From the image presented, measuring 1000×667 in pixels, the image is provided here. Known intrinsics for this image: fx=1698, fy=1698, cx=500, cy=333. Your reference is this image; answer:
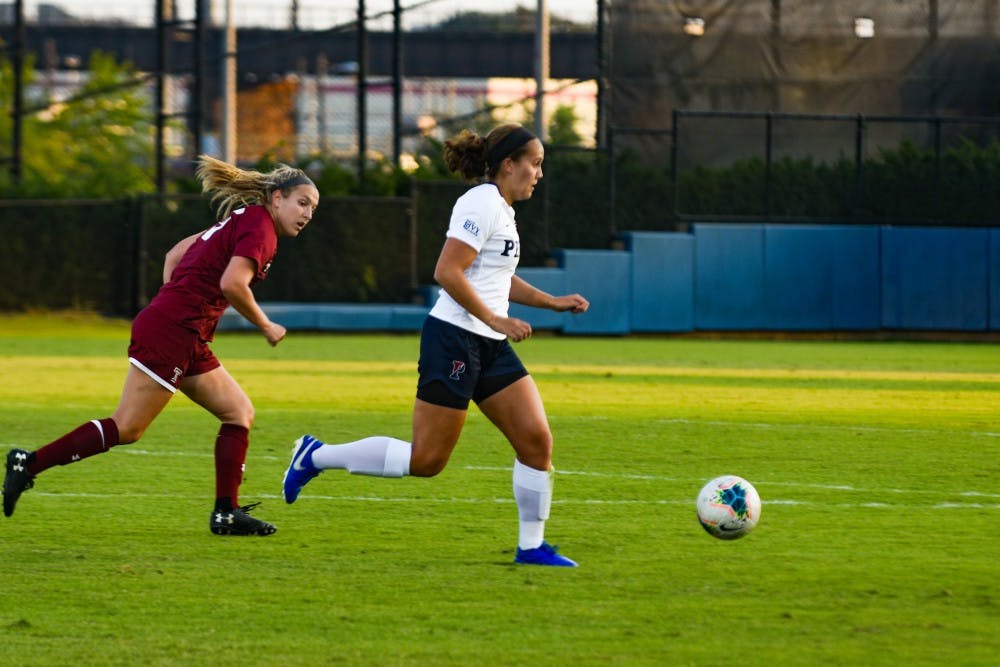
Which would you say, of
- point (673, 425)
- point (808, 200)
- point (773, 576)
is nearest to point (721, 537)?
point (773, 576)

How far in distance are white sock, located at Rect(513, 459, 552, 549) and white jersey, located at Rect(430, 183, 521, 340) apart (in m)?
0.60

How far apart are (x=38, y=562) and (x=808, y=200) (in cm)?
1977

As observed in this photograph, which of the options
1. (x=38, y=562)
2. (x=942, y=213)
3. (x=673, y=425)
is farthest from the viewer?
(x=942, y=213)

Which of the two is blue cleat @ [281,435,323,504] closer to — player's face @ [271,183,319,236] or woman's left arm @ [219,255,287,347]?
woman's left arm @ [219,255,287,347]

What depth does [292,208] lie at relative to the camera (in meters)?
7.80

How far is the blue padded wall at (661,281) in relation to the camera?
24.7 meters

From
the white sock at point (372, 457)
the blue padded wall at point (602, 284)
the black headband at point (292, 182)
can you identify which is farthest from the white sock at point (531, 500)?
the blue padded wall at point (602, 284)

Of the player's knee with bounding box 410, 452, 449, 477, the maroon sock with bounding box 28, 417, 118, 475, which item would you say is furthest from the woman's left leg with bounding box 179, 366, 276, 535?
the player's knee with bounding box 410, 452, 449, 477

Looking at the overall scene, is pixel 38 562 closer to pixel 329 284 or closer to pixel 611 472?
pixel 611 472

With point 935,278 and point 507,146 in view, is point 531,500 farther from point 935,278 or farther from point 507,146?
point 935,278

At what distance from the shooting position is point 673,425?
12930 mm

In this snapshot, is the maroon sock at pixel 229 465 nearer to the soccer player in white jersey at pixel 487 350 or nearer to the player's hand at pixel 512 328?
the soccer player in white jersey at pixel 487 350

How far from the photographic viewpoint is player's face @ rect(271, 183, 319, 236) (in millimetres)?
7797

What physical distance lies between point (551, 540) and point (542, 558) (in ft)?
2.19
